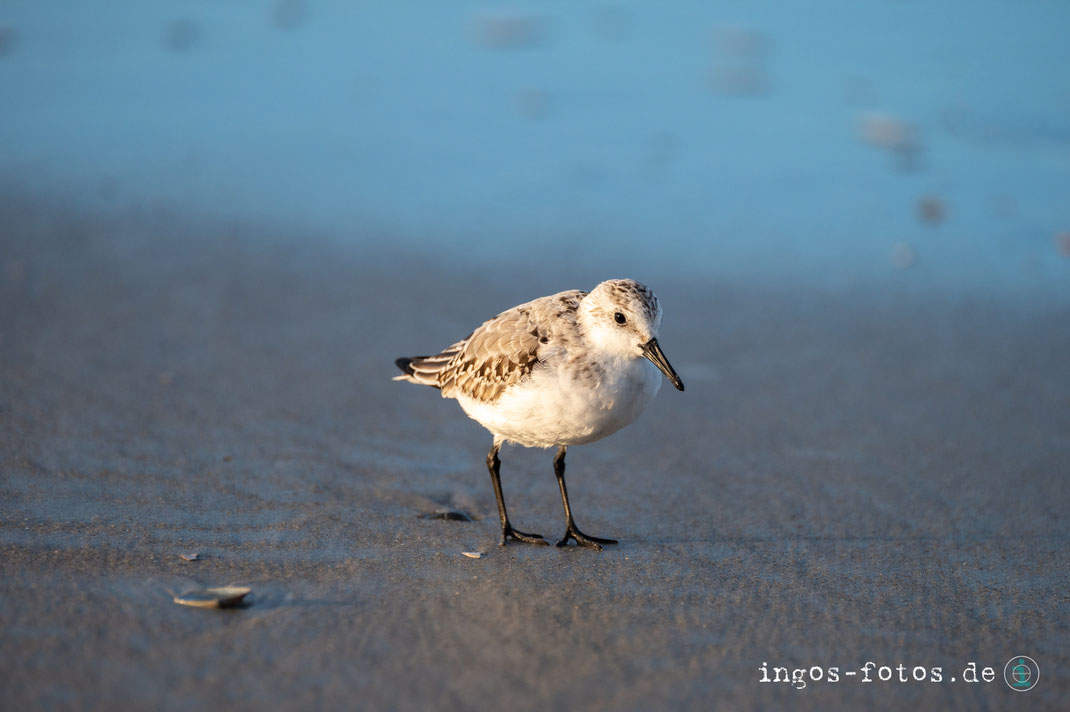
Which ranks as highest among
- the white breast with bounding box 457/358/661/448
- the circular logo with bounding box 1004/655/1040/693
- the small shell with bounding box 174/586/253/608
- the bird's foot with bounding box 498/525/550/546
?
the white breast with bounding box 457/358/661/448

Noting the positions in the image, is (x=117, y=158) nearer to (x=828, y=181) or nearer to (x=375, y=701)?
(x=828, y=181)

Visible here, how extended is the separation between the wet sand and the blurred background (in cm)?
61

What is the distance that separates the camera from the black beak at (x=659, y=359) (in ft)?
12.1

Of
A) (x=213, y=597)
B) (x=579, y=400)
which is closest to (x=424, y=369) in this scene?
(x=579, y=400)

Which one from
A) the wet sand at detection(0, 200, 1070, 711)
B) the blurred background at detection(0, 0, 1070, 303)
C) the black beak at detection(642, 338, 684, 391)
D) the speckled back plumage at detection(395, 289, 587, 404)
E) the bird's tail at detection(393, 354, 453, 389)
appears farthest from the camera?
the blurred background at detection(0, 0, 1070, 303)

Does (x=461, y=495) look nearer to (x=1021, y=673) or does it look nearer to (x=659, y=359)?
(x=659, y=359)

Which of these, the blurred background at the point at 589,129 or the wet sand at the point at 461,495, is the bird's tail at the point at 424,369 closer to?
the wet sand at the point at 461,495

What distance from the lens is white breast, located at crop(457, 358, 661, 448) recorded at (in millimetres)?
3730

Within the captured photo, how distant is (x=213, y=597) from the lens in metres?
3.17

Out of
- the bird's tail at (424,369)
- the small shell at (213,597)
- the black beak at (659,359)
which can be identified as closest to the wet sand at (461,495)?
the small shell at (213,597)

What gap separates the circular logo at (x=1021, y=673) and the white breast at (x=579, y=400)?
58.9 inches

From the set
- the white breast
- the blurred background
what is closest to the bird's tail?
the white breast

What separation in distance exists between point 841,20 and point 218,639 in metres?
10.5

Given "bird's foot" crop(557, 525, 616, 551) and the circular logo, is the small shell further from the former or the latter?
the circular logo
